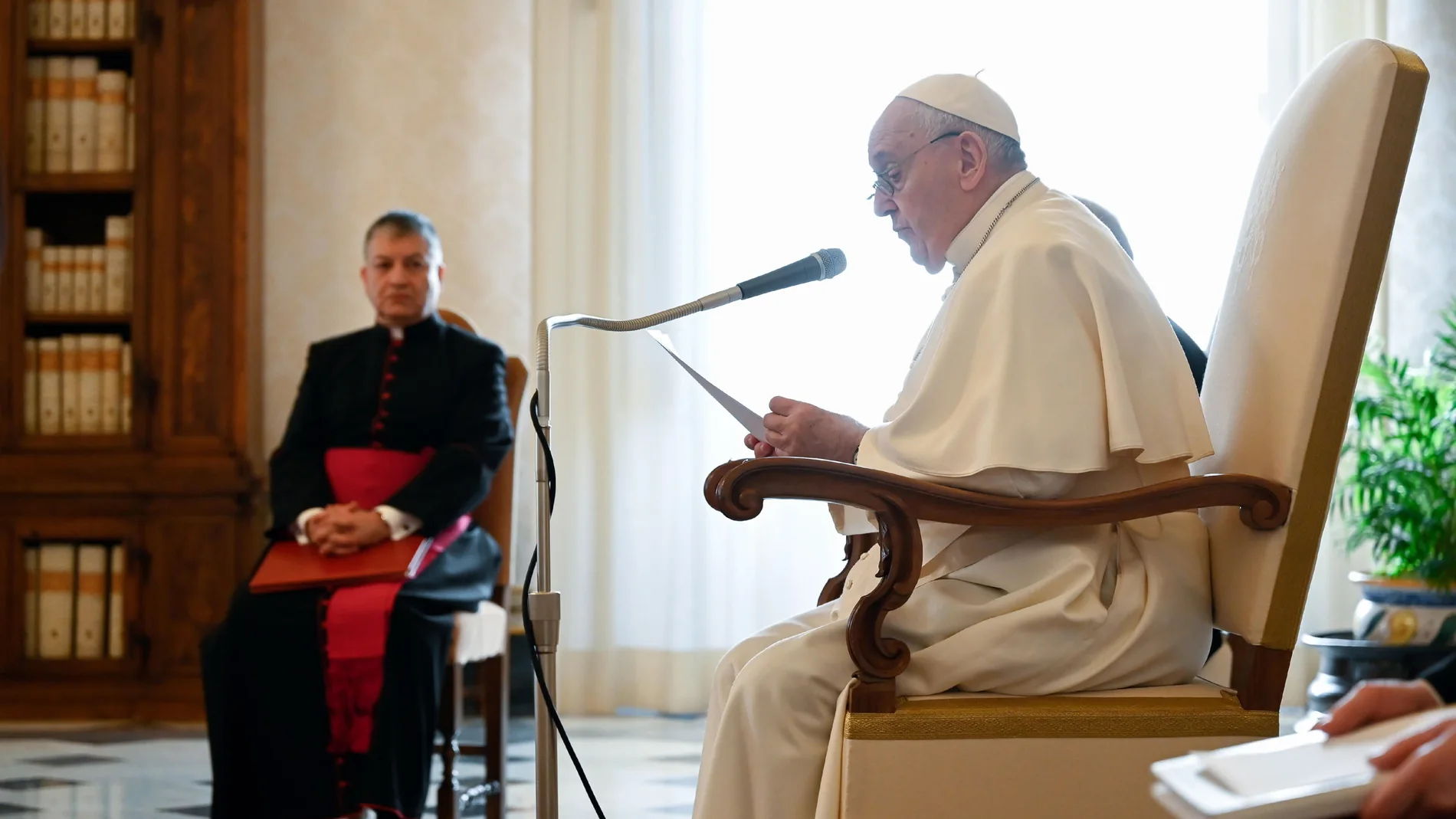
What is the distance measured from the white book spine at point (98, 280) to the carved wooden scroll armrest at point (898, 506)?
3.93 m

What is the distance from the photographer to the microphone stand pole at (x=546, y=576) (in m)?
1.73

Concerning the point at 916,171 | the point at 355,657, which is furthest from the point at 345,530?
the point at 916,171

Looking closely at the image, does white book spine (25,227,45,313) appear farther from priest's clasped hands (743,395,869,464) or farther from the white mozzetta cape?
the white mozzetta cape

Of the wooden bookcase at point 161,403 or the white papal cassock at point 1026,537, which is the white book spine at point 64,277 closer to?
the wooden bookcase at point 161,403

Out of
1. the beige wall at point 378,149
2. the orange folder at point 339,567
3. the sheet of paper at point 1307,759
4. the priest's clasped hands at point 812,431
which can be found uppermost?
the beige wall at point 378,149

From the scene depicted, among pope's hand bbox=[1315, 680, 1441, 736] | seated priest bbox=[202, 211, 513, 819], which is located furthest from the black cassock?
pope's hand bbox=[1315, 680, 1441, 736]

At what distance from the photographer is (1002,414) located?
1.79 metres

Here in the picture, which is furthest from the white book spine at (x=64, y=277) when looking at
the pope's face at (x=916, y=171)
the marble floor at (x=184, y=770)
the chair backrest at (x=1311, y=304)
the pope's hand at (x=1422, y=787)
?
the pope's hand at (x=1422, y=787)

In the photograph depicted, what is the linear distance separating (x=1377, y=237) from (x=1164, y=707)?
638mm

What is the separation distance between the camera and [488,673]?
11.4 ft

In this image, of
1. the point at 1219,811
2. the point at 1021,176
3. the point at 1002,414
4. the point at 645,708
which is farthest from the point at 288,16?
the point at 1219,811

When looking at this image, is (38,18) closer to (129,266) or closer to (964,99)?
(129,266)

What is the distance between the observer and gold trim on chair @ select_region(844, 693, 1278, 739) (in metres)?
1.66

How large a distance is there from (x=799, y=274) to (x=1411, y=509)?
9.59 feet
